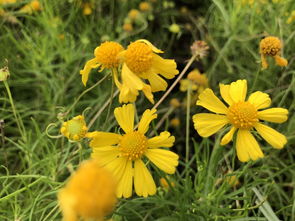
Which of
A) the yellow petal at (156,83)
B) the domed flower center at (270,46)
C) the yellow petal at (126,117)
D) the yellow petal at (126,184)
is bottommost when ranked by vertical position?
the yellow petal at (126,184)

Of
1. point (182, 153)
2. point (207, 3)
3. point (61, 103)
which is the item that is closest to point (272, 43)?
point (182, 153)

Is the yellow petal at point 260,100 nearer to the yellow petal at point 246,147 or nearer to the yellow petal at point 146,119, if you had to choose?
the yellow petal at point 246,147

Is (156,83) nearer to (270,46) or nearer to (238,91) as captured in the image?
(238,91)

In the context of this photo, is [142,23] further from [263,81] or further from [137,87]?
[137,87]

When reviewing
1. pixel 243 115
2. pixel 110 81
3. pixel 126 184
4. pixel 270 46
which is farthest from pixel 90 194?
pixel 110 81

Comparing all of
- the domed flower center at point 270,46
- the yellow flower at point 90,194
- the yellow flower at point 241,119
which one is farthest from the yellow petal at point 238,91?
the yellow flower at point 90,194

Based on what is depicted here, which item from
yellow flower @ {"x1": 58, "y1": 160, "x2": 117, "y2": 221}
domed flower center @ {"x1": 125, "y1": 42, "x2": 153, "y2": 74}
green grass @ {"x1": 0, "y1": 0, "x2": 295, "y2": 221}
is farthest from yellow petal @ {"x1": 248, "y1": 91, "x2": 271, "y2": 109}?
yellow flower @ {"x1": 58, "y1": 160, "x2": 117, "y2": 221}
